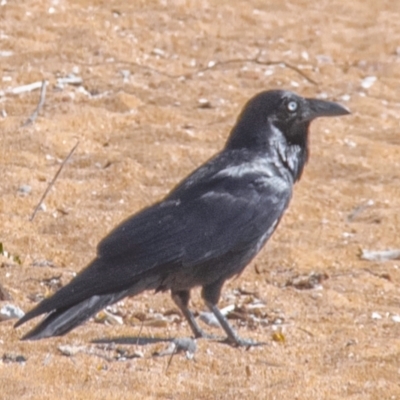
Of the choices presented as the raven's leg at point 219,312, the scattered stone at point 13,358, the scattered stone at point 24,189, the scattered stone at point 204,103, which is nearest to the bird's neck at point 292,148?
the raven's leg at point 219,312

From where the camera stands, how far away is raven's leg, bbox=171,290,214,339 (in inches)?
208

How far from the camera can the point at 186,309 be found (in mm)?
5344

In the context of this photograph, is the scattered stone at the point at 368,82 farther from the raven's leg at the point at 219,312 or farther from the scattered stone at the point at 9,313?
the scattered stone at the point at 9,313

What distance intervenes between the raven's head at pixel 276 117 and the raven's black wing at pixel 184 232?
1.04ft

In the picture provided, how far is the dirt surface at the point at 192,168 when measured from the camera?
460 centimetres

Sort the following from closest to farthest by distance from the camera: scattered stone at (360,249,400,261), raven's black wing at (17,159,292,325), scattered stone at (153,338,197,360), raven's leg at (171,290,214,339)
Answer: scattered stone at (153,338,197,360), raven's black wing at (17,159,292,325), raven's leg at (171,290,214,339), scattered stone at (360,249,400,261)

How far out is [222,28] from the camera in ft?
35.6

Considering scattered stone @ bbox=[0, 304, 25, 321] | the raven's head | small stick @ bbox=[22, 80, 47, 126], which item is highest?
the raven's head

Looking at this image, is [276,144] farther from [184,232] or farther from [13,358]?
[13,358]

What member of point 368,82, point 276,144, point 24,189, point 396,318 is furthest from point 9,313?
point 368,82

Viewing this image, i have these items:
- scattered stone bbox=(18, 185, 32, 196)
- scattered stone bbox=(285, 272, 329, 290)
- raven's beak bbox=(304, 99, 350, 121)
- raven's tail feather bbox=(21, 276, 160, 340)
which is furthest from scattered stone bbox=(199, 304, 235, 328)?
scattered stone bbox=(18, 185, 32, 196)

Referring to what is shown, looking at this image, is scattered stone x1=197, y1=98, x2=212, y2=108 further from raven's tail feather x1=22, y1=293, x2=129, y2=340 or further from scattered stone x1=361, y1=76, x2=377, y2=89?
raven's tail feather x1=22, y1=293, x2=129, y2=340

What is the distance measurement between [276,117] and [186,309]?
1.06 m

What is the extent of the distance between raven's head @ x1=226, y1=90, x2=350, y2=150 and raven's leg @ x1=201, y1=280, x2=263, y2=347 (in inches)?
29.5
